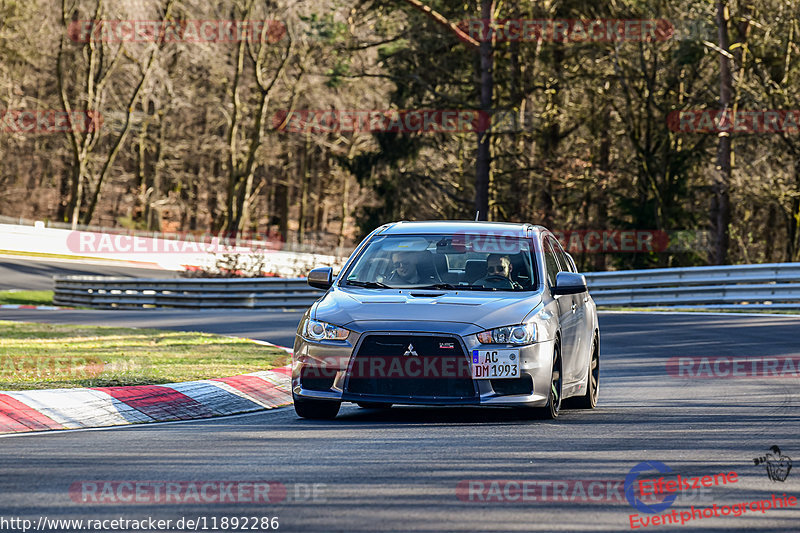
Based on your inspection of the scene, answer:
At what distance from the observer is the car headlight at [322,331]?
346 inches

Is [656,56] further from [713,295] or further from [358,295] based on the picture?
[358,295]

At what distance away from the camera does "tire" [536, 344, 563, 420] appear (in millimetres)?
9031

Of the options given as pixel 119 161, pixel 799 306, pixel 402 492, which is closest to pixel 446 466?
pixel 402 492

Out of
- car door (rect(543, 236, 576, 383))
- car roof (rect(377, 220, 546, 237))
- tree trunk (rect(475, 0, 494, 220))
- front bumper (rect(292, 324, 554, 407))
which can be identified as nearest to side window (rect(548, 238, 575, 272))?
car door (rect(543, 236, 576, 383))

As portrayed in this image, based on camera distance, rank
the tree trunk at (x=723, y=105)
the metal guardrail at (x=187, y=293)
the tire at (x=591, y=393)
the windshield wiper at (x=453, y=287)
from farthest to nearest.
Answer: the tree trunk at (x=723, y=105), the metal guardrail at (x=187, y=293), the tire at (x=591, y=393), the windshield wiper at (x=453, y=287)

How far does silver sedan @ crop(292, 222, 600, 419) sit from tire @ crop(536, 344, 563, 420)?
0.01 metres

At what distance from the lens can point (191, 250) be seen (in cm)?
5041

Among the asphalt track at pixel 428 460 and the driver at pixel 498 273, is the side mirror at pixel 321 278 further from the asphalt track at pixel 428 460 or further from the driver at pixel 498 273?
the driver at pixel 498 273

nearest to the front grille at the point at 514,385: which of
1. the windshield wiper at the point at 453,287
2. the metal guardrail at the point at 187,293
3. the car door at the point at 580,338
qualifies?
the car door at the point at 580,338

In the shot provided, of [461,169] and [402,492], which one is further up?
[461,169]

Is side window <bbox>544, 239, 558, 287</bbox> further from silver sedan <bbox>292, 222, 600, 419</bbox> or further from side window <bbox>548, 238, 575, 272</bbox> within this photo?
side window <bbox>548, 238, 575, 272</bbox>

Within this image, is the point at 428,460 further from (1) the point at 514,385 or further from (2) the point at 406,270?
(2) the point at 406,270

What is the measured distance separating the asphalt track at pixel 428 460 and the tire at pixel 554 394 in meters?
0.20

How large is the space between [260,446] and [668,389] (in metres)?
5.68
